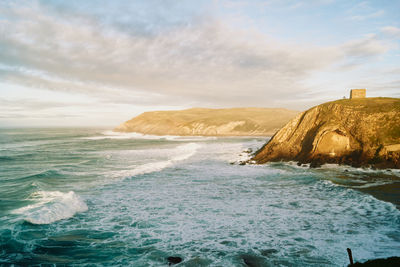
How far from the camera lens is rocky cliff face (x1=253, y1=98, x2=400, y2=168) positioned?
23.5 m

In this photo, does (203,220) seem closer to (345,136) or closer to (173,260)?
(173,260)

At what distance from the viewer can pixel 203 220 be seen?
11375 millimetres

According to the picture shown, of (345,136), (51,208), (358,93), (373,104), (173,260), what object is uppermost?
(358,93)

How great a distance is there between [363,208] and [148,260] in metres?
11.3

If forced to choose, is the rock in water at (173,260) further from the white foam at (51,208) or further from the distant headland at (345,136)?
the distant headland at (345,136)

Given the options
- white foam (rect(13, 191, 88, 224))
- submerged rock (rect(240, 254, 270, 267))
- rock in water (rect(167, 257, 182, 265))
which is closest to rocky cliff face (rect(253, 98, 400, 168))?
submerged rock (rect(240, 254, 270, 267))

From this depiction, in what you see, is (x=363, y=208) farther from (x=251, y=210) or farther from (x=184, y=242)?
(x=184, y=242)

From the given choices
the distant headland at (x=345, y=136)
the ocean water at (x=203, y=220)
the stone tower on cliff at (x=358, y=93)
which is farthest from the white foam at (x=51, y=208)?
the stone tower on cliff at (x=358, y=93)

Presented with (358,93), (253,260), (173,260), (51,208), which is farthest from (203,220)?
(358,93)

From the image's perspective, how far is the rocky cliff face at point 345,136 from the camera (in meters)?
23.5

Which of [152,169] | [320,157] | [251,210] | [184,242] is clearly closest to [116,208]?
[184,242]

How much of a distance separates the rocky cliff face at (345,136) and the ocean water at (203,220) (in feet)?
13.8

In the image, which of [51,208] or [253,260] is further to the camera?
[51,208]

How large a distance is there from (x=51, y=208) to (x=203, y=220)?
28.9ft
